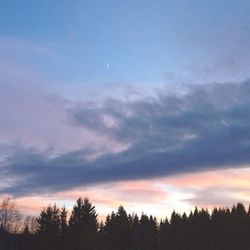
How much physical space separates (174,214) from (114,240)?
1209 inches

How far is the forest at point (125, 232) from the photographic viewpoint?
8038 centimetres

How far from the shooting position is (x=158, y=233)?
498 feet

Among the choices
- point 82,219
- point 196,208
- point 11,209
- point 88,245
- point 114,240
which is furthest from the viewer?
point 11,209

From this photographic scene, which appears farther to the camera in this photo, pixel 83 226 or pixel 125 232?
pixel 125 232

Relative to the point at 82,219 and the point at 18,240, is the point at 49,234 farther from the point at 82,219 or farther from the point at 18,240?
the point at 18,240

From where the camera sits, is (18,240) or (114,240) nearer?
(18,240)

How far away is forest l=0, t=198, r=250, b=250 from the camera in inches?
3164

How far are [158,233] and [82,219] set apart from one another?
235 ft

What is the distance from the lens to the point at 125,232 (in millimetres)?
122188

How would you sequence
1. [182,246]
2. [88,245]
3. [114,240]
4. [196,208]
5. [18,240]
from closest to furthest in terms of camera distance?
1. [88,245]
2. [18,240]
3. [114,240]
4. [182,246]
5. [196,208]

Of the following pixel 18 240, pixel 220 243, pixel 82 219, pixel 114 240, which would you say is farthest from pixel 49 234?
pixel 220 243

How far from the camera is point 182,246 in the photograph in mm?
132625

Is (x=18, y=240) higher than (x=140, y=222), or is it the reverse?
(x=140, y=222)

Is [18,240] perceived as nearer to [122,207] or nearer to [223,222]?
[122,207]
